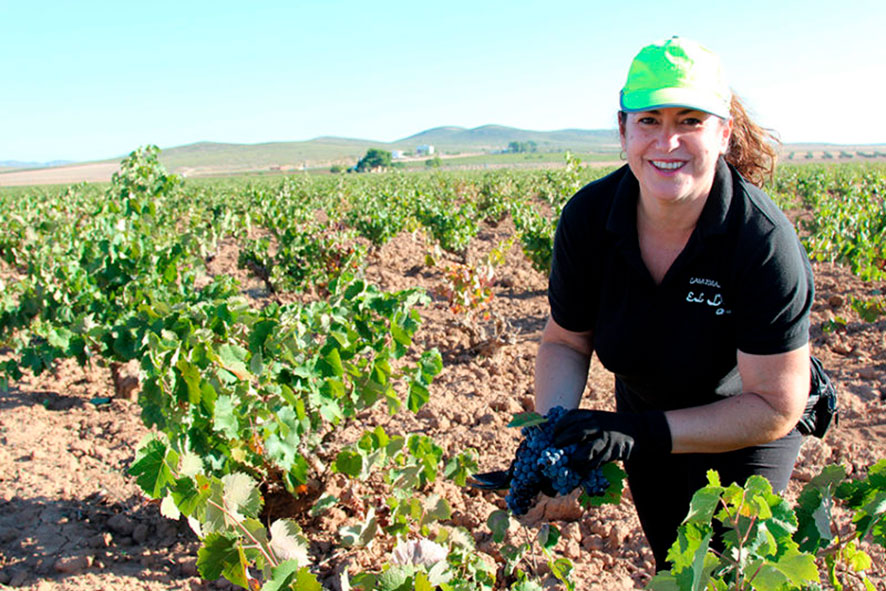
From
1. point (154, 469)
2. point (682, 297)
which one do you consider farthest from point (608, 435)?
point (154, 469)

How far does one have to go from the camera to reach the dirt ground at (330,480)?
2.81 m

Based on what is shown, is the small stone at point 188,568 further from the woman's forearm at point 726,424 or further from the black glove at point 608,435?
the woman's forearm at point 726,424

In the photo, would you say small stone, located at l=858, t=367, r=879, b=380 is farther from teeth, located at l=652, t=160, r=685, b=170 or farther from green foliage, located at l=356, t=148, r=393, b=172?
green foliage, located at l=356, t=148, r=393, b=172

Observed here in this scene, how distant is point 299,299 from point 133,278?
3.87 meters

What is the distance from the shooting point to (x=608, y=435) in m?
1.55

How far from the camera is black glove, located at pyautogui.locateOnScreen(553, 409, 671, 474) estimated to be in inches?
60.1

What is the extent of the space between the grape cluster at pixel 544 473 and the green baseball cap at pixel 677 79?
811mm

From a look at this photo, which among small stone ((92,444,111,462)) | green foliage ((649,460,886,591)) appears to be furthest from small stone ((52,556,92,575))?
green foliage ((649,460,886,591))

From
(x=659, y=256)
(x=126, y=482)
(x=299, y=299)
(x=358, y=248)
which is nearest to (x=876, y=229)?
(x=358, y=248)

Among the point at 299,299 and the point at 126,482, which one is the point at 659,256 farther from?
the point at 299,299

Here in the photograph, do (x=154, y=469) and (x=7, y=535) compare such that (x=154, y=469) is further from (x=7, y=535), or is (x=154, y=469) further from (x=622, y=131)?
(x=7, y=535)

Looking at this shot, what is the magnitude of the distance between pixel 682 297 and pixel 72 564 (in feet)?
8.87

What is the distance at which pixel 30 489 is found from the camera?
3.47 metres

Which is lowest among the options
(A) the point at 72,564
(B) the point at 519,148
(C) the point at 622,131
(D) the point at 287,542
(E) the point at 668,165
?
(A) the point at 72,564
